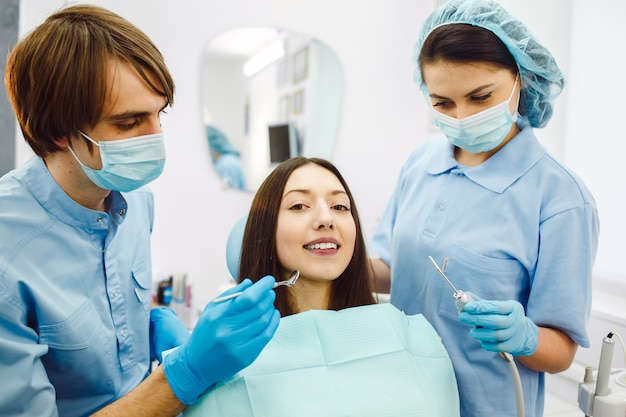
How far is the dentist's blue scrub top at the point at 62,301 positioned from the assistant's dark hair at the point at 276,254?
0.29 m

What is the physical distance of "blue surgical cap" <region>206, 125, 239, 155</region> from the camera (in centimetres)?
212

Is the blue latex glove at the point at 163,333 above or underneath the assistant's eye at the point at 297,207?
underneath

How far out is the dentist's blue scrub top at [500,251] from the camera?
3.55 ft

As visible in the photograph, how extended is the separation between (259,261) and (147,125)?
0.43 meters

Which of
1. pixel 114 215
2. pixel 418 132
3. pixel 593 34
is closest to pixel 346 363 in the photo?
pixel 114 215

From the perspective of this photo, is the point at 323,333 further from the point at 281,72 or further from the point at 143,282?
the point at 281,72

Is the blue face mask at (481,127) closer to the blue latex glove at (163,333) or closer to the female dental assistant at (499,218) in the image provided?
the female dental assistant at (499,218)

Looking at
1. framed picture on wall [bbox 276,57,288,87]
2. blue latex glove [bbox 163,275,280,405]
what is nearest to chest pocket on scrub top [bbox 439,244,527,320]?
blue latex glove [bbox 163,275,280,405]

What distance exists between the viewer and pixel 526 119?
129 cm

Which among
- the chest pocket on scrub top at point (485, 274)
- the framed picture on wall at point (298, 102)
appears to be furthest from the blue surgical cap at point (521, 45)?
the framed picture on wall at point (298, 102)

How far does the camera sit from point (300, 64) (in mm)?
2268

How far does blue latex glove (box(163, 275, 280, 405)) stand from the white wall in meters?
1.24

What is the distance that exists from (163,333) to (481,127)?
0.96m

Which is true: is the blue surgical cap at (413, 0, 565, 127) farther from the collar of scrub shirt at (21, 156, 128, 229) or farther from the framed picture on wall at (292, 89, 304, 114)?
the framed picture on wall at (292, 89, 304, 114)
